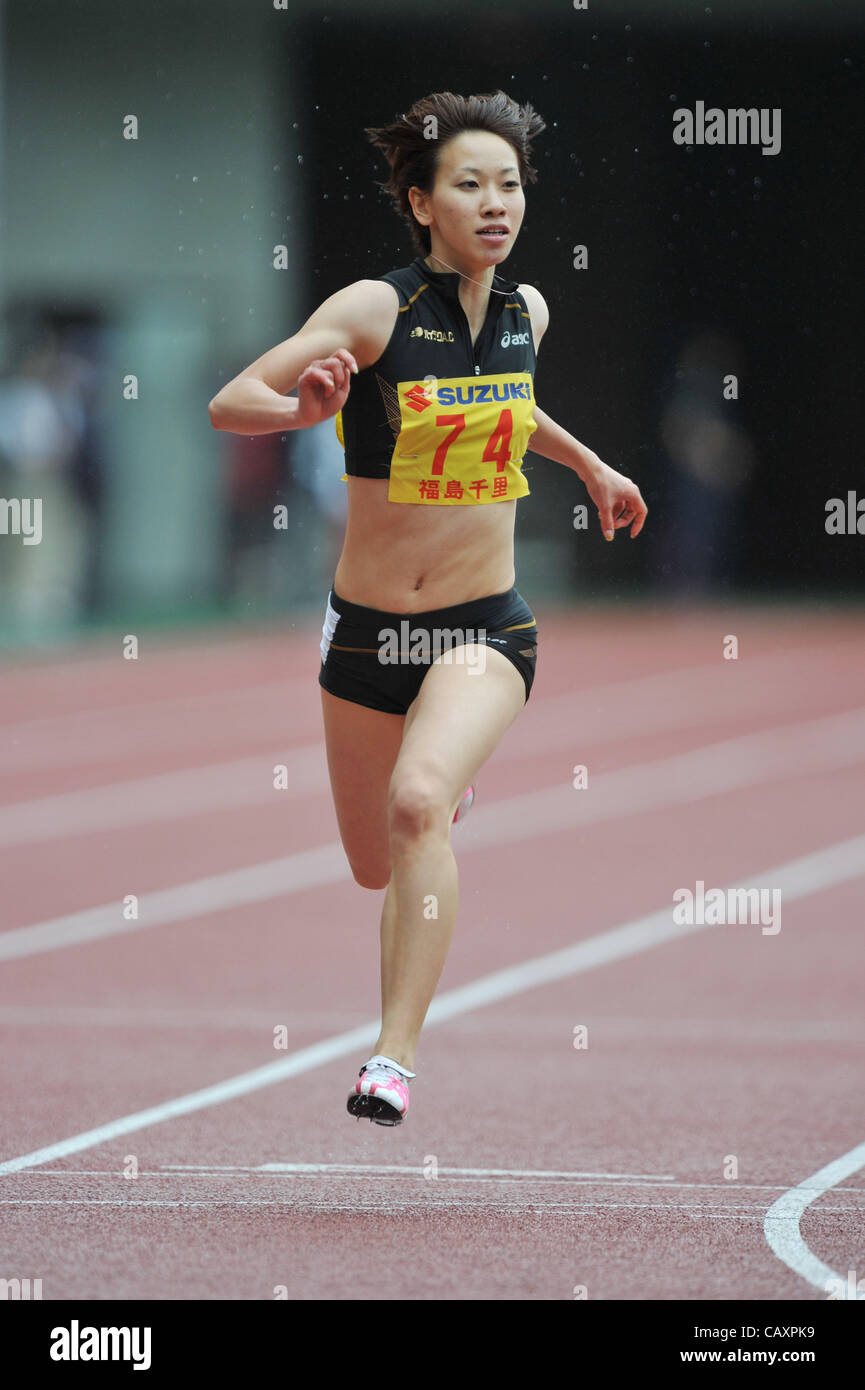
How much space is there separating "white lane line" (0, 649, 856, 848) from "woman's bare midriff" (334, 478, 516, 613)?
7195 mm

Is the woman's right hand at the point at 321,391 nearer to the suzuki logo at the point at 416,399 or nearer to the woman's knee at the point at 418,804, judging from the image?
the suzuki logo at the point at 416,399

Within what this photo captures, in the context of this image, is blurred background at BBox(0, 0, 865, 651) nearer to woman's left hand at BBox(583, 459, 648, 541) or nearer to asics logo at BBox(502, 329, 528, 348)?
woman's left hand at BBox(583, 459, 648, 541)

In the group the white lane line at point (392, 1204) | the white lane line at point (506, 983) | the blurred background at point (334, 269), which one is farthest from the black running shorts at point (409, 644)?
the blurred background at point (334, 269)

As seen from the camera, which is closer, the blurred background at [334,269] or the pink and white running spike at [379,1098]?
the pink and white running spike at [379,1098]

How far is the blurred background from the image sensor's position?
2069 centimetres

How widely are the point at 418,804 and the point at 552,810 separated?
29.5ft

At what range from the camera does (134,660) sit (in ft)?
71.6

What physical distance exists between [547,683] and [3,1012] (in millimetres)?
12849

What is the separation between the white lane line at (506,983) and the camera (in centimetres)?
629

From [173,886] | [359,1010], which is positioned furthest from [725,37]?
[359,1010]

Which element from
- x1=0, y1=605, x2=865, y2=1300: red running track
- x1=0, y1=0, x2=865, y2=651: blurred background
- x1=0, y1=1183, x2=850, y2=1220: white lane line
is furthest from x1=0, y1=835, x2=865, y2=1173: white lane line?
x1=0, y1=0, x2=865, y2=651: blurred background

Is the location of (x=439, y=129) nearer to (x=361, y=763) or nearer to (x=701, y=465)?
(x=361, y=763)

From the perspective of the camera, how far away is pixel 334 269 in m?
22.6

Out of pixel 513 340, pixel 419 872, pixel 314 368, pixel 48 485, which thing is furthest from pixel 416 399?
pixel 48 485
